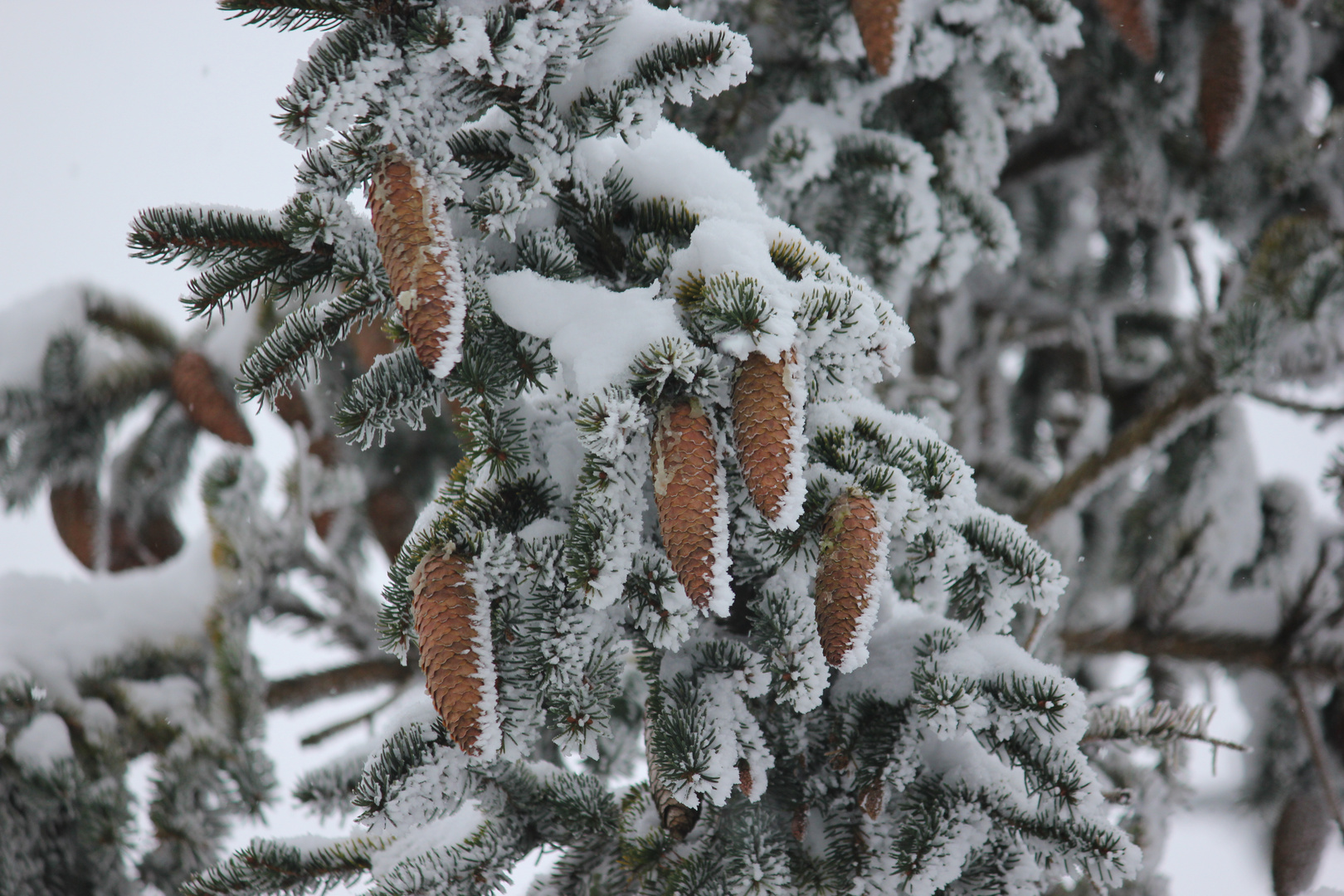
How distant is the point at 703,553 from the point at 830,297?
0.34m

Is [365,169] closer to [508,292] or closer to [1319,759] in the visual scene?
[508,292]

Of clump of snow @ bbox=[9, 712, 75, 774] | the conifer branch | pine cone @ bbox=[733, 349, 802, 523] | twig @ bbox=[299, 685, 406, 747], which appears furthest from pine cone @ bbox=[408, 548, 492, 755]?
twig @ bbox=[299, 685, 406, 747]

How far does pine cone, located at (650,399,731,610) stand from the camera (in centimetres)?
93

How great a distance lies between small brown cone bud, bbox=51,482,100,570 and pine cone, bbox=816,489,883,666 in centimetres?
266

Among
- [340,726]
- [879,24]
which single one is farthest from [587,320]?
[340,726]

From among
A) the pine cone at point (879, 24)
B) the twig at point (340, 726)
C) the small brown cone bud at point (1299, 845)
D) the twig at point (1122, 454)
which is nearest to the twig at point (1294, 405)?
the twig at point (1122, 454)

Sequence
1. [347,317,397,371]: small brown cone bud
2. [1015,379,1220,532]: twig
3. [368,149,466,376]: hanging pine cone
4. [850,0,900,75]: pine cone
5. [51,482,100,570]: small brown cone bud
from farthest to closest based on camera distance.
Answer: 1. [51,482,100,570]: small brown cone bud
2. [347,317,397,371]: small brown cone bud
3. [1015,379,1220,532]: twig
4. [850,0,900,75]: pine cone
5. [368,149,466,376]: hanging pine cone

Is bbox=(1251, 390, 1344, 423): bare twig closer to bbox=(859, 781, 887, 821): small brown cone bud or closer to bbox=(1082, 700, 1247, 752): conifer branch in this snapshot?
bbox=(1082, 700, 1247, 752): conifer branch

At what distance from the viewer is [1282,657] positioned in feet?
7.87

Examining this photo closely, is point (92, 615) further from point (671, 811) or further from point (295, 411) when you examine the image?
point (671, 811)

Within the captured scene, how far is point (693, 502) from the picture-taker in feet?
3.10

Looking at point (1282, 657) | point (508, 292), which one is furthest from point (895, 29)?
point (1282, 657)

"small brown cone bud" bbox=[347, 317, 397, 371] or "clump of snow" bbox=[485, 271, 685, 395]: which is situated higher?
"small brown cone bud" bbox=[347, 317, 397, 371]

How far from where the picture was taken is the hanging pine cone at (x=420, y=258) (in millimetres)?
922
